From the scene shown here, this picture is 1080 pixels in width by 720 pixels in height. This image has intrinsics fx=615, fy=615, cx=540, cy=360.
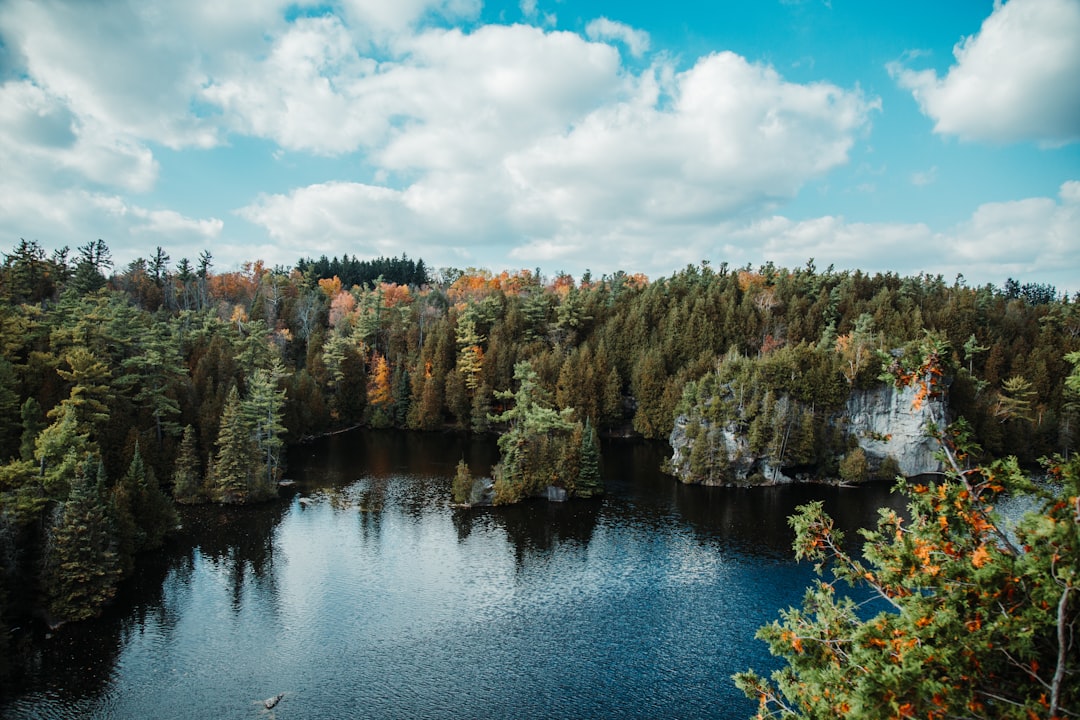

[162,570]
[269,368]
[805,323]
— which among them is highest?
[805,323]

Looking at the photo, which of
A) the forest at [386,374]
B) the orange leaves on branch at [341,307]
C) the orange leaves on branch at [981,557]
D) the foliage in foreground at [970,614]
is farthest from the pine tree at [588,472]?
the orange leaves on branch at [341,307]

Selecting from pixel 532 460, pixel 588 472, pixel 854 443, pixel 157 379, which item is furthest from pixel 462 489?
pixel 854 443

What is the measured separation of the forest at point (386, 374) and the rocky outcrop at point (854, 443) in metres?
1.93

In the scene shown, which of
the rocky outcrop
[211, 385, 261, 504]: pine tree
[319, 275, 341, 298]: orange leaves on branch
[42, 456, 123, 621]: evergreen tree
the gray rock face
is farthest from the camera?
[319, 275, 341, 298]: orange leaves on branch

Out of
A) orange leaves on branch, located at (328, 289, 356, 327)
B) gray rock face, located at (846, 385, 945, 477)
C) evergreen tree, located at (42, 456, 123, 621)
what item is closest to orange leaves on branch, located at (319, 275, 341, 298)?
orange leaves on branch, located at (328, 289, 356, 327)

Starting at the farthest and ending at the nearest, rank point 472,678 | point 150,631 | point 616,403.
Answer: point 616,403 < point 150,631 < point 472,678

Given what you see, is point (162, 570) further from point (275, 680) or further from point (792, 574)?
point (792, 574)

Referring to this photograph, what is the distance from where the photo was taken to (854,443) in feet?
196

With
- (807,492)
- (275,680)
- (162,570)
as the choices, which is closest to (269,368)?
(162,570)

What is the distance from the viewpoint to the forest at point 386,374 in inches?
1347

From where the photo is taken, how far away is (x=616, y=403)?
79.5 metres

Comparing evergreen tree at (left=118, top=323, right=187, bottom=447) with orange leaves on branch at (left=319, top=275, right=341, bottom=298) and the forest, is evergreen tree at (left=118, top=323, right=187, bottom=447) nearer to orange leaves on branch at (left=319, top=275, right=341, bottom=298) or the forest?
the forest

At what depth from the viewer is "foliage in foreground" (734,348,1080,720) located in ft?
24.6

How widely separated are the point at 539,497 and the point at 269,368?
3945cm
